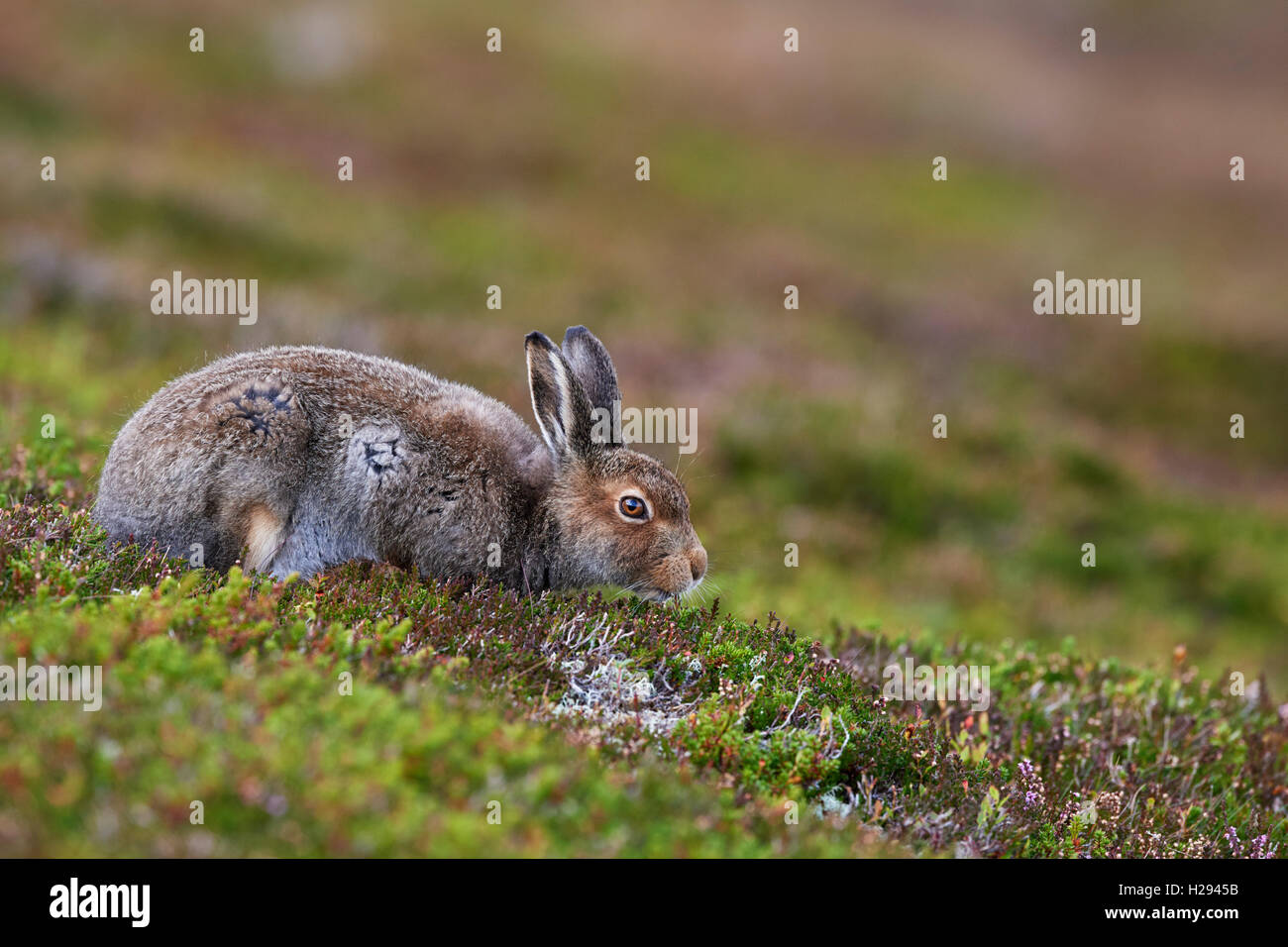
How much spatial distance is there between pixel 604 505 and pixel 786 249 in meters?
26.6

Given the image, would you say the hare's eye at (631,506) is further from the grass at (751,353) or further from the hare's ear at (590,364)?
the grass at (751,353)

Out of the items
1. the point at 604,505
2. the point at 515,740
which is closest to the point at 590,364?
the point at 604,505

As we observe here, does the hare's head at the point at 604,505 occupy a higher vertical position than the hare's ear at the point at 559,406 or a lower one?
lower

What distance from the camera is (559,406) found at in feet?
30.7

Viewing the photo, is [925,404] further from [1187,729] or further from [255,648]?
[255,648]

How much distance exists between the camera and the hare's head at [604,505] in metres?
9.30

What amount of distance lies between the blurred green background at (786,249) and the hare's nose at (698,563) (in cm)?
388

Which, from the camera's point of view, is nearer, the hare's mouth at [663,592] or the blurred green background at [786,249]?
the hare's mouth at [663,592]

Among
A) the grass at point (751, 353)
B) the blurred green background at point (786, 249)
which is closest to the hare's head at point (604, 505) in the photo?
the grass at point (751, 353)

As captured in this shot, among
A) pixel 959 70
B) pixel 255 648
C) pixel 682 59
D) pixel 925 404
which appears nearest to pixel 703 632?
pixel 255 648

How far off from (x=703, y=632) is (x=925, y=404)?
52.3 ft

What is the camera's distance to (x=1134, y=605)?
1731 cm

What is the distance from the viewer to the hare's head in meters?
9.30

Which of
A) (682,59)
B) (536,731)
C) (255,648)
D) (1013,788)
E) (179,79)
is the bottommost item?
(1013,788)
